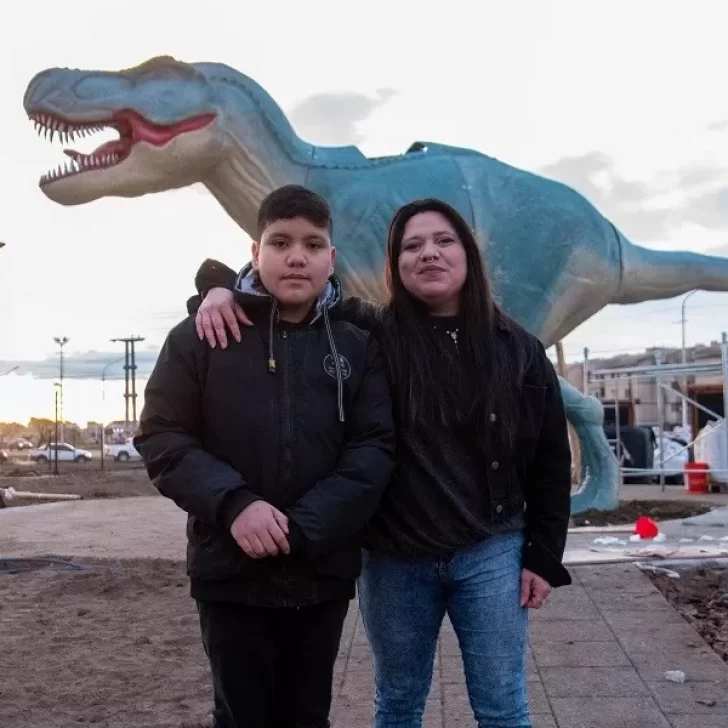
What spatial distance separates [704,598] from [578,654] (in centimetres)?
126

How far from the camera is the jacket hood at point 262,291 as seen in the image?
195 cm

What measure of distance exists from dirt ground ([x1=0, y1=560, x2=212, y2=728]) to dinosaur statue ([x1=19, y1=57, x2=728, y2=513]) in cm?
208

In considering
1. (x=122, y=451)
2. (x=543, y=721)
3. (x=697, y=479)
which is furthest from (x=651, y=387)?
(x=543, y=721)

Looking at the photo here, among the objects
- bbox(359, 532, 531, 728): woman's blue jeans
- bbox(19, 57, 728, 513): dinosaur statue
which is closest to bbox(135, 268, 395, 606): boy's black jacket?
bbox(359, 532, 531, 728): woman's blue jeans

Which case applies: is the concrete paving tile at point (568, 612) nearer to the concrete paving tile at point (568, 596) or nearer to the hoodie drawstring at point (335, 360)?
the concrete paving tile at point (568, 596)

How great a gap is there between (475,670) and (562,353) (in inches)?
258

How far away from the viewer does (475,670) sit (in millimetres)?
1991

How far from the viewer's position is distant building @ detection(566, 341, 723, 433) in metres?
16.5

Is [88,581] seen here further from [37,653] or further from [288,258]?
[288,258]

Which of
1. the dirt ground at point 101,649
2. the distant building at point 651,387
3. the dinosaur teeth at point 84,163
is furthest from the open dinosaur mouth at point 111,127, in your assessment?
the distant building at point 651,387

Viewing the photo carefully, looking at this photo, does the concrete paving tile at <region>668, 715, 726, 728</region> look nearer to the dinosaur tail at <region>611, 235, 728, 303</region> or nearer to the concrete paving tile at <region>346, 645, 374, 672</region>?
the concrete paving tile at <region>346, 645, 374, 672</region>

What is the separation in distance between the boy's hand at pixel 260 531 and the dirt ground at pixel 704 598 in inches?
98.5

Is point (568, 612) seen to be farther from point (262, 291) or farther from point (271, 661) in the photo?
point (262, 291)

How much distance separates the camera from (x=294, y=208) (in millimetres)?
1941
